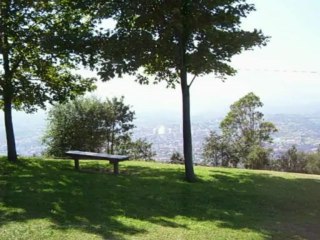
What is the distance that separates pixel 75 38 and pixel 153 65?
10.5 feet

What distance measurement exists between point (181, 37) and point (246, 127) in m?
43.4

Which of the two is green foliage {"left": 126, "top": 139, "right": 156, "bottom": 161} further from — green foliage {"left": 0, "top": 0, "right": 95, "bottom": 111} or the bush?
green foliage {"left": 0, "top": 0, "right": 95, "bottom": 111}

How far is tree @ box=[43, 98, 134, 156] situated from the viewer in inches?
1527

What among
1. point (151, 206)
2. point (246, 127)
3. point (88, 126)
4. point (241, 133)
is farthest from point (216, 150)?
point (151, 206)

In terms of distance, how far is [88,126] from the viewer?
40.8 metres

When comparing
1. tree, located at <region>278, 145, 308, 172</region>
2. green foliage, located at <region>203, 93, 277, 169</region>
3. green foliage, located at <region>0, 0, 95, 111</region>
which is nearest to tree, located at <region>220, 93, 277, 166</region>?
green foliage, located at <region>203, 93, 277, 169</region>

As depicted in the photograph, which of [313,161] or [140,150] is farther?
[313,161]

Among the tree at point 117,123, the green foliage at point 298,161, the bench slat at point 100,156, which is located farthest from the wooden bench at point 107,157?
the green foliage at point 298,161

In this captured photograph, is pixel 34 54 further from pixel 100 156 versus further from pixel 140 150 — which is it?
pixel 140 150

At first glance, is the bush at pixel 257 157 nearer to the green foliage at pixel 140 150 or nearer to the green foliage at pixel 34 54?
the green foliage at pixel 140 150

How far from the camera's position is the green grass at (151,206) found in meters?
8.49

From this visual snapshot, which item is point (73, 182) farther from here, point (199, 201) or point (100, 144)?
point (100, 144)

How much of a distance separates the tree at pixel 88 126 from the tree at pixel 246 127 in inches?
612

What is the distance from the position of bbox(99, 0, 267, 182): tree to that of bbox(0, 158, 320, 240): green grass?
2.20 m
